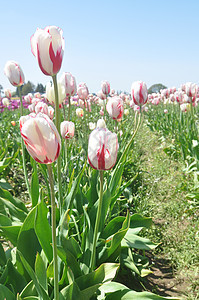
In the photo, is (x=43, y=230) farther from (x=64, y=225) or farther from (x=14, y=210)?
(x=14, y=210)

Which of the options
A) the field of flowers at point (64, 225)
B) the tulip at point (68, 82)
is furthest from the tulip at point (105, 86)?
the tulip at point (68, 82)

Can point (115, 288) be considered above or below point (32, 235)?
below

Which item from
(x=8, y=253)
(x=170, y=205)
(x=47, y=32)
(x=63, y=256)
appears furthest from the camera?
(x=170, y=205)

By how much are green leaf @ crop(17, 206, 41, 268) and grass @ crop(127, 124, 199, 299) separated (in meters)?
1.10

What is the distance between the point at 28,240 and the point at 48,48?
3.44 feet

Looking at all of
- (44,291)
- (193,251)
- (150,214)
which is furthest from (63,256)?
(150,214)

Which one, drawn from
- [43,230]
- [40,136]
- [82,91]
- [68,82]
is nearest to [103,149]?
[40,136]

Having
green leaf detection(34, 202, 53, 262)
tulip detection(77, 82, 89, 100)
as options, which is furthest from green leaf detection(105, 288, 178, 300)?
tulip detection(77, 82, 89, 100)

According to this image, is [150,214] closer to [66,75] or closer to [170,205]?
[170,205]

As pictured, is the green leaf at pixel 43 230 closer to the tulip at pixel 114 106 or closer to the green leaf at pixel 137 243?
the green leaf at pixel 137 243

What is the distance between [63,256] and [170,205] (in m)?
2.00

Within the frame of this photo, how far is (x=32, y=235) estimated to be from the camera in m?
1.55

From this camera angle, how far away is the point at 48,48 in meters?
1.05

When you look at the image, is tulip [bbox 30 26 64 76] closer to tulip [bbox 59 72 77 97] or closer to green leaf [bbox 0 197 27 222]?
tulip [bbox 59 72 77 97]
